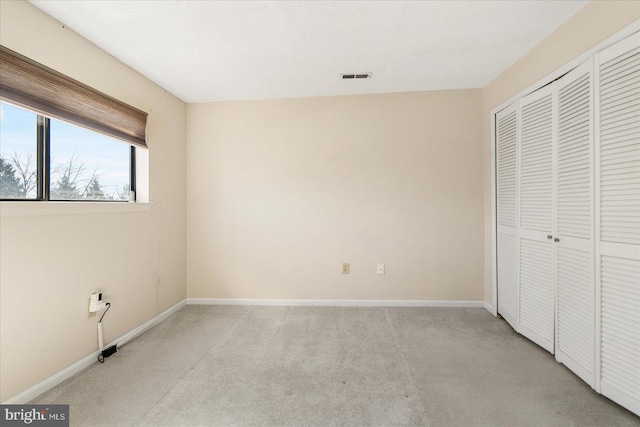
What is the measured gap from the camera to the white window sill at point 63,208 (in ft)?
4.96

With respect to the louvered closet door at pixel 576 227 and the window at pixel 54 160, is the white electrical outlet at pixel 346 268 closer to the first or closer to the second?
the louvered closet door at pixel 576 227

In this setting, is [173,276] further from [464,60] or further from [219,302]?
[464,60]

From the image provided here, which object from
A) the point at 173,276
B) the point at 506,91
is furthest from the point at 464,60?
the point at 173,276

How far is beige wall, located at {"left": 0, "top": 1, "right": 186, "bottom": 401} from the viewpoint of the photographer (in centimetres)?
155

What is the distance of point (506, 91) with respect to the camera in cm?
261

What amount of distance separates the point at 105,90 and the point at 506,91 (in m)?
3.70

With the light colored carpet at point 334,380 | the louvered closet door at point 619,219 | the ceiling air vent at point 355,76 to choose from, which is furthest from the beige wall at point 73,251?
the louvered closet door at point 619,219

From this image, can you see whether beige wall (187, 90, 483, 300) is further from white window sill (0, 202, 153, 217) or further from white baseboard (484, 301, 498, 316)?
white window sill (0, 202, 153, 217)

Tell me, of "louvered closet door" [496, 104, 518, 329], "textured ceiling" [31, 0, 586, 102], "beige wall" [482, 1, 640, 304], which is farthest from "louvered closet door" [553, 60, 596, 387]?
"textured ceiling" [31, 0, 586, 102]

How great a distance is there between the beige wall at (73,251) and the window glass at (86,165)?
7.5 inches

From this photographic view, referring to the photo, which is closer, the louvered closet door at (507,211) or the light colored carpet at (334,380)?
the light colored carpet at (334,380)

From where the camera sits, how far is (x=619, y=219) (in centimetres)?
154

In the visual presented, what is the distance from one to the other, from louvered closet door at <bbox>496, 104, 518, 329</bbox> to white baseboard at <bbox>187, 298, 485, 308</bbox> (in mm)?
488

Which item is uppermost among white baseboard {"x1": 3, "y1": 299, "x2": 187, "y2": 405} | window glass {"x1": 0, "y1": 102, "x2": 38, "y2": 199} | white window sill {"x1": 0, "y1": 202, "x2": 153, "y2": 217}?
window glass {"x1": 0, "y1": 102, "x2": 38, "y2": 199}
